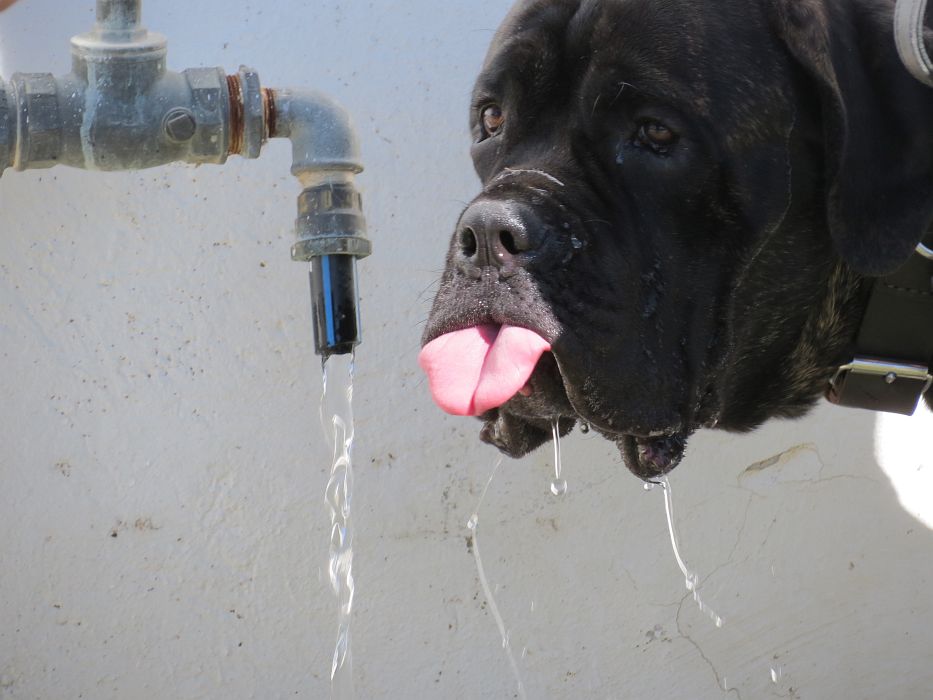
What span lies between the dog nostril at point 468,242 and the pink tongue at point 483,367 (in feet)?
0.42

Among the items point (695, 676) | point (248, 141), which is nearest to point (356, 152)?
point (248, 141)

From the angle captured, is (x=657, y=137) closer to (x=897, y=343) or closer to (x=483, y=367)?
(x=483, y=367)

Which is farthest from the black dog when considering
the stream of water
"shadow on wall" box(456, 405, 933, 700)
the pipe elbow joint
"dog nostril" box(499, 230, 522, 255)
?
"shadow on wall" box(456, 405, 933, 700)

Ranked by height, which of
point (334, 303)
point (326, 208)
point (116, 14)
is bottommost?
point (334, 303)

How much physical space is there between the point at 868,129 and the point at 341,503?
1.41m

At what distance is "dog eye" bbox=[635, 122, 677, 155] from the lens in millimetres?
2195

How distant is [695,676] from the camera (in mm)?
3180

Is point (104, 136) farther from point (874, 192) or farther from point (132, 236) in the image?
point (874, 192)

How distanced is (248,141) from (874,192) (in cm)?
112

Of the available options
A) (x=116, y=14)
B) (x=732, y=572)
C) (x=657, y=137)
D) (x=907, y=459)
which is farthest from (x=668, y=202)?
(x=907, y=459)

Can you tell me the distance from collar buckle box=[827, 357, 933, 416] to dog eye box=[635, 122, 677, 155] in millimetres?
593

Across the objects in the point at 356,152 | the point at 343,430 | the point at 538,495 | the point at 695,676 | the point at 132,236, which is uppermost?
the point at 356,152

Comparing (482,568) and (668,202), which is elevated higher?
(668,202)

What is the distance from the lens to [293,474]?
9.59ft
